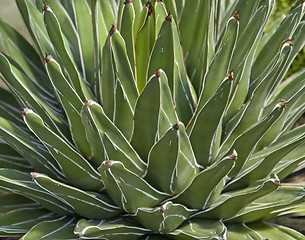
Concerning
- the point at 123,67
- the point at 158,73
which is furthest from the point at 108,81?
the point at 158,73

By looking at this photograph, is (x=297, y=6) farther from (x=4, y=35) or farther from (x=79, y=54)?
(x=4, y=35)

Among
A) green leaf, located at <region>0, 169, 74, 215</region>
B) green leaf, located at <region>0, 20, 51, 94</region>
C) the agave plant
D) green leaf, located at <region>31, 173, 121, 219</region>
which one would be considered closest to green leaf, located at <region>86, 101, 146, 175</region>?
the agave plant

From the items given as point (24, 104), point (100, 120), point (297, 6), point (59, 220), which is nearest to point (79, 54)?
point (24, 104)

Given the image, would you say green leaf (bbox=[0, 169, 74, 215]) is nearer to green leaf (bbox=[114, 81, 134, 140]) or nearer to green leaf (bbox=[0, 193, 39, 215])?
green leaf (bbox=[0, 193, 39, 215])

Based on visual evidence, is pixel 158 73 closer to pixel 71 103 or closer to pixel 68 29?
pixel 71 103

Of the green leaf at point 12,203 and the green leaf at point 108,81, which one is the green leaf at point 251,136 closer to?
the green leaf at point 108,81
